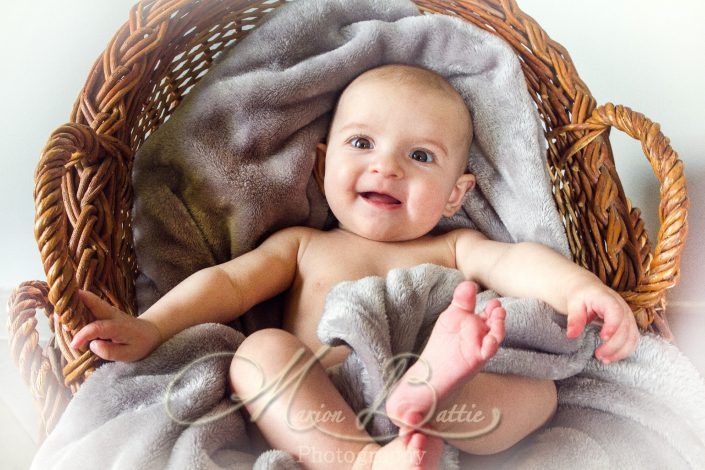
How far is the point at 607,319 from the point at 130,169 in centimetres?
78

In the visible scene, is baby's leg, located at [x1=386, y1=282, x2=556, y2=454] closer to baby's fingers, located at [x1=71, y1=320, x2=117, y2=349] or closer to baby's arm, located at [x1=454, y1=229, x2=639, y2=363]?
baby's arm, located at [x1=454, y1=229, x2=639, y2=363]

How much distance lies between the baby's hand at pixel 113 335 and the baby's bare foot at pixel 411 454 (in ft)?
1.10

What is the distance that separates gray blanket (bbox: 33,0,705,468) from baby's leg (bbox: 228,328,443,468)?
53 mm

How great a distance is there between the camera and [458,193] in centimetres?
122

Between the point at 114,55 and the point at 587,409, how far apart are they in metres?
0.89

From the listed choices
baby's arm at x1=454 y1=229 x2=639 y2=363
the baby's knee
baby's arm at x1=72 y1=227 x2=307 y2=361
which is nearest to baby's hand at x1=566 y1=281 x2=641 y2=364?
baby's arm at x1=454 y1=229 x2=639 y2=363

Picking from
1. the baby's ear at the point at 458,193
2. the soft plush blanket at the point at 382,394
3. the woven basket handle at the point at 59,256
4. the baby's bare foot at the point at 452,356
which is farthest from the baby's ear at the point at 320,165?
the baby's bare foot at the point at 452,356

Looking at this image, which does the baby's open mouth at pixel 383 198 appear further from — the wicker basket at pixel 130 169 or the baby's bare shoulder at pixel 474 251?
the wicker basket at pixel 130 169

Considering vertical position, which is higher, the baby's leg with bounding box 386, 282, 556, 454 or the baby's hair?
the baby's hair

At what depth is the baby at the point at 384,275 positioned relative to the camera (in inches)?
28.6

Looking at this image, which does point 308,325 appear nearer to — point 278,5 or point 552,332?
point 552,332

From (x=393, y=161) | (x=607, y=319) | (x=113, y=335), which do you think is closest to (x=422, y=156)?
(x=393, y=161)

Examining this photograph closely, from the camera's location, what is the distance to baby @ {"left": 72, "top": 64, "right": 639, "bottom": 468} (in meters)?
0.73

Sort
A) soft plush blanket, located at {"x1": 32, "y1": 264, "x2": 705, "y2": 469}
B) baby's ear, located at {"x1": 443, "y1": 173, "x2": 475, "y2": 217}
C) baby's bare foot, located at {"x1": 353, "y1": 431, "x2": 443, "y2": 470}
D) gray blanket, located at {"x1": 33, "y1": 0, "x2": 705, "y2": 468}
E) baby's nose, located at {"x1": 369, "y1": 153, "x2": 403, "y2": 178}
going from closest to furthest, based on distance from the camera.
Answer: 1. baby's bare foot, located at {"x1": 353, "y1": 431, "x2": 443, "y2": 470}
2. soft plush blanket, located at {"x1": 32, "y1": 264, "x2": 705, "y2": 469}
3. gray blanket, located at {"x1": 33, "y1": 0, "x2": 705, "y2": 468}
4. baby's nose, located at {"x1": 369, "y1": 153, "x2": 403, "y2": 178}
5. baby's ear, located at {"x1": 443, "y1": 173, "x2": 475, "y2": 217}
